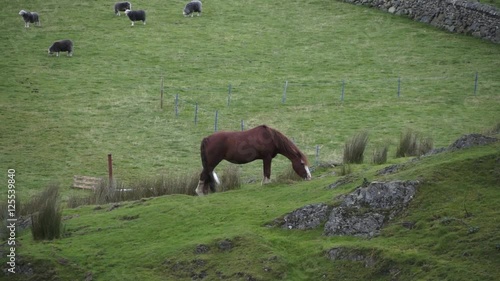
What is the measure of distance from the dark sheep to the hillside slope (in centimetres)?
2966

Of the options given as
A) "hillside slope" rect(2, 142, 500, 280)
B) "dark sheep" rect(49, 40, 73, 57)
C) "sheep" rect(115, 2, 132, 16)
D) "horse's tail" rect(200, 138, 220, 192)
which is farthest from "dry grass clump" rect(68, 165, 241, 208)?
"sheep" rect(115, 2, 132, 16)

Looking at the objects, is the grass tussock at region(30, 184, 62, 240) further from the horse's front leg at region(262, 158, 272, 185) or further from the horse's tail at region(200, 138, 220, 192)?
the horse's front leg at region(262, 158, 272, 185)

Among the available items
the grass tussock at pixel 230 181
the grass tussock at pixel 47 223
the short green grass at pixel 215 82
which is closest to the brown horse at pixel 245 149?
the grass tussock at pixel 230 181

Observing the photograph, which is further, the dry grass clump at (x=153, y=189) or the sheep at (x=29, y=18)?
the sheep at (x=29, y=18)

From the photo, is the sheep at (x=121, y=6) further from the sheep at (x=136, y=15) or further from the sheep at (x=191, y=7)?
the sheep at (x=191, y=7)

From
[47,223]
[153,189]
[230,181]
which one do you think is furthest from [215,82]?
[47,223]

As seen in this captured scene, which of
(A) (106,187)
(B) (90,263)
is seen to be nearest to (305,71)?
(A) (106,187)

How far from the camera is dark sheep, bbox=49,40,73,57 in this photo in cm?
4850

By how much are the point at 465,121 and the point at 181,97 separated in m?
12.6

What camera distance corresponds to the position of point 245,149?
73.7 feet

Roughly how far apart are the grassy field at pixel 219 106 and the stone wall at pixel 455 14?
67 centimetres

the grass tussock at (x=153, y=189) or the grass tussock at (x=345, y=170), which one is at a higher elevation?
the grass tussock at (x=345, y=170)

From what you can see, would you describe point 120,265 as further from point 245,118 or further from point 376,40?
point 376,40

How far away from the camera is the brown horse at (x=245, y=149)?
22.4 metres
